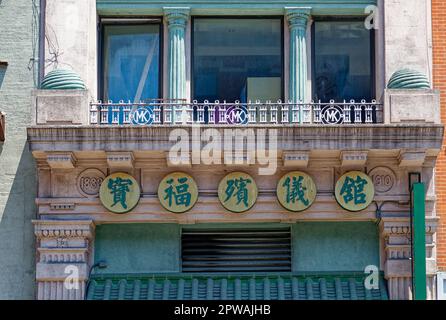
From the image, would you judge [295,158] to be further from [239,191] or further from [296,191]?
[239,191]

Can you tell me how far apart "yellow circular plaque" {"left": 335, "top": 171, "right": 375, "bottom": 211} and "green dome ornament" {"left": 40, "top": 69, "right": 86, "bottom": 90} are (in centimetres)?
473

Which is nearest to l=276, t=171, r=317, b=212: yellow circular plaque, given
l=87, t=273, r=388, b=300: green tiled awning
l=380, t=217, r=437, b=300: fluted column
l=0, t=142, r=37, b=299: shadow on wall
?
l=87, t=273, r=388, b=300: green tiled awning

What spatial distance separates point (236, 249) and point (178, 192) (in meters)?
1.43

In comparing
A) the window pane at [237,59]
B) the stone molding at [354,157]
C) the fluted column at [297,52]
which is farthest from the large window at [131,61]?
the stone molding at [354,157]

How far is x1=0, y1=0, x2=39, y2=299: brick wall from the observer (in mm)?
27562

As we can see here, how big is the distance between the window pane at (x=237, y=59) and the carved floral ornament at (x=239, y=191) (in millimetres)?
1798

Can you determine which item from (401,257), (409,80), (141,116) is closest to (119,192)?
(141,116)

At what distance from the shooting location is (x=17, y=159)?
28094 mm

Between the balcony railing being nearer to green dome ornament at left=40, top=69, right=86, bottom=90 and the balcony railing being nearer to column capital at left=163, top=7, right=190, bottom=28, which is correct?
green dome ornament at left=40, top=69, right=86, bottom=90

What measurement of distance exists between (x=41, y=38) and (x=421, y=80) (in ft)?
22.1

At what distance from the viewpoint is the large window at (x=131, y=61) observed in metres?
28.7

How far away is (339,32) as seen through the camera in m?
29.0
